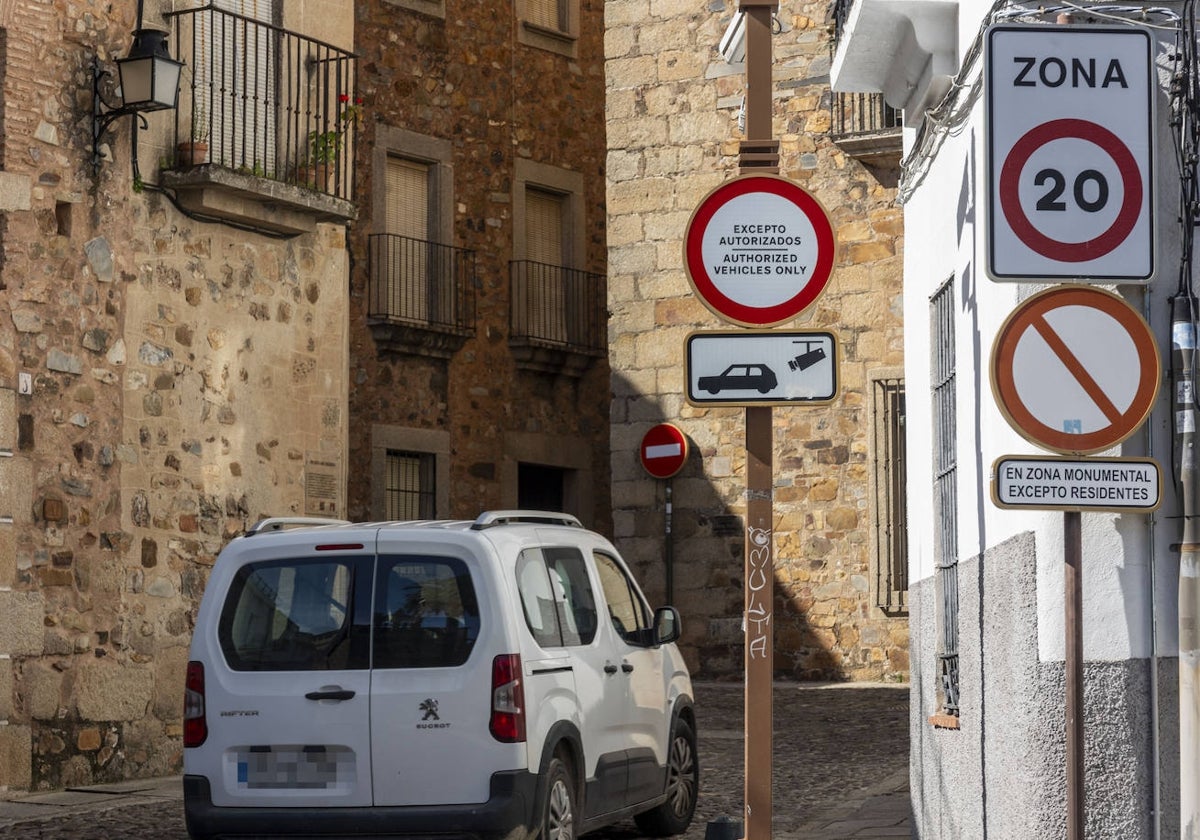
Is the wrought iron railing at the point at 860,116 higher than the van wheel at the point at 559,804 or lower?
higher

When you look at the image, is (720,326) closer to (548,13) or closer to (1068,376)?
(548,13)

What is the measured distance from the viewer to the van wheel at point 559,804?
28.7 feet

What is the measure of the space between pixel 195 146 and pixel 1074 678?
36.0ft

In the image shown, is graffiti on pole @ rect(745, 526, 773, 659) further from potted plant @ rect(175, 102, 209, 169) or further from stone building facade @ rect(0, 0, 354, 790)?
potted plant @ rect(175, 102, 209, 169)

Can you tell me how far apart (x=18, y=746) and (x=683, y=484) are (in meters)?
10.3

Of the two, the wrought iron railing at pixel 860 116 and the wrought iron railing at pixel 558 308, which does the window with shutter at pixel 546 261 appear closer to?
the wrought iron railing at pixel 558 308

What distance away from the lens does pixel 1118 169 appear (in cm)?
586

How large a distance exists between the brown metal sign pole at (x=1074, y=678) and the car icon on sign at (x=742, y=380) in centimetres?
205

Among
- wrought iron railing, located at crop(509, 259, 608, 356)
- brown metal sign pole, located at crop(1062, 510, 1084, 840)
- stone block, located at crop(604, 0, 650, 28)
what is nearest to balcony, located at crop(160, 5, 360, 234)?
stone block, located at crop(604, 0, 650, 28)

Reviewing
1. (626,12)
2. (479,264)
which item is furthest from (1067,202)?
(479,264)

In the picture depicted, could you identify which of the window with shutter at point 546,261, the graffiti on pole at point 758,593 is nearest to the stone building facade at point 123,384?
the graffiti on pole at point 758,593

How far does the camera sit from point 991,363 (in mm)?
5570

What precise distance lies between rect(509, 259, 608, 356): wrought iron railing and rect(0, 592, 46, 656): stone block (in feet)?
35.9

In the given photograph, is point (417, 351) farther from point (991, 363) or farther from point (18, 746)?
point (991, 363)
